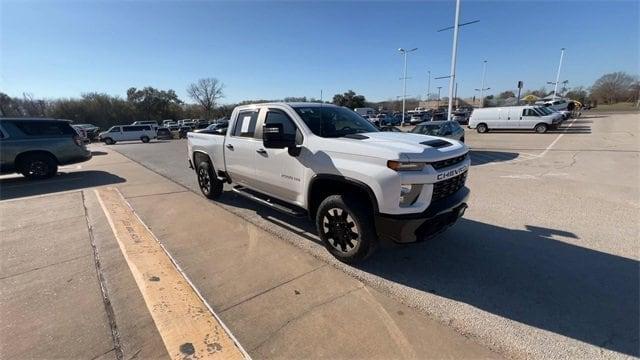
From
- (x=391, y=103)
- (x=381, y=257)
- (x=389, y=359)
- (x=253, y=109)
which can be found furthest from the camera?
(x=391, y=103)

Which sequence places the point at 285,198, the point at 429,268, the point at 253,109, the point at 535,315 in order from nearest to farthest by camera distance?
1. the point at 535,315
2. the point at 429,268
3. the point at 285,198
4. the point at 253,109

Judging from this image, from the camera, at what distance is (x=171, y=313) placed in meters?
2.86

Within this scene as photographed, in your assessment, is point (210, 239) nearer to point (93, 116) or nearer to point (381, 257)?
point (381, 257)

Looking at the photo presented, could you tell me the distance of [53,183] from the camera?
8859 millimetres

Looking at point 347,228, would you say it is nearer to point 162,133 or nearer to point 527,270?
point 527,270

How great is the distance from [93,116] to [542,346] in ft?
249

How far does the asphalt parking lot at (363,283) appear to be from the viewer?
2486 mm

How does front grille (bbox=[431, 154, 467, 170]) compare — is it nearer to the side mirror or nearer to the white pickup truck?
the white pickup truck

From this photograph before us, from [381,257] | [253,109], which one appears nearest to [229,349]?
[381,257]

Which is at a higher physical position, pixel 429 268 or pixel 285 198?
pixel 285 198

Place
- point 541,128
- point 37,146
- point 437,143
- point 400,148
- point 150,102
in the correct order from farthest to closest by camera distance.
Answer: point 150,102, point 541,128, point 37,146, point 437,143, point 400,148

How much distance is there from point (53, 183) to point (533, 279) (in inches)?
446

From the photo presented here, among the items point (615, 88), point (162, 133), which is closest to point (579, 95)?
point (615, 88)

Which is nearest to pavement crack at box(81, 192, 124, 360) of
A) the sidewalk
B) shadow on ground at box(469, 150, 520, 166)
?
the sidewalk
